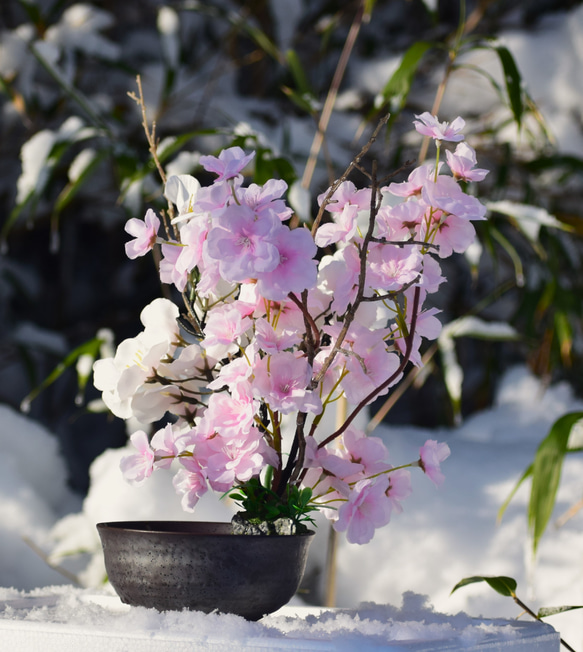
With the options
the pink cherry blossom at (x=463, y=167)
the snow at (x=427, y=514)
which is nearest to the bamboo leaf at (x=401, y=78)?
the snow at (x=427, y=514)

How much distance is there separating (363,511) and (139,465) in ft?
0.52

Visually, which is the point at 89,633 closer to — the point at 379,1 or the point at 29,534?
the point at 29,534

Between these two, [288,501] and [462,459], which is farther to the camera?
[462,459]

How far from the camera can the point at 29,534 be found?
1.19 m

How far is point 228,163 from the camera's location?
1.51 ft

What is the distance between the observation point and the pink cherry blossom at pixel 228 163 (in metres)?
0.45

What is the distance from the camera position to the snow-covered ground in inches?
40.6

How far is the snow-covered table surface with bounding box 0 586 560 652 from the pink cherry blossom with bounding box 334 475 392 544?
0.20 ft

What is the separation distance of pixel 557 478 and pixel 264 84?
136cm

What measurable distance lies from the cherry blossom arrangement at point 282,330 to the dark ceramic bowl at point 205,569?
39mm

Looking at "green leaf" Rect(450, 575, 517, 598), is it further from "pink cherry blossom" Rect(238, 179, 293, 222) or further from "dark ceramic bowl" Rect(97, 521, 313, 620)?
"pink cherry blossom" Rect(238, 179, 293, 222)

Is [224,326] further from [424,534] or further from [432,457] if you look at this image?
[424,534]

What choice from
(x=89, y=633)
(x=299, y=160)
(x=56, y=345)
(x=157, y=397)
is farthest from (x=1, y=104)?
(x=89, y=633)

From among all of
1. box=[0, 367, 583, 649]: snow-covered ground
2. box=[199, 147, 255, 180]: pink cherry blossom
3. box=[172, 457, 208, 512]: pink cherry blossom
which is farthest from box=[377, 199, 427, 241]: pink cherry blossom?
box=[0, 367, 583, 649]: snow-covered ground
